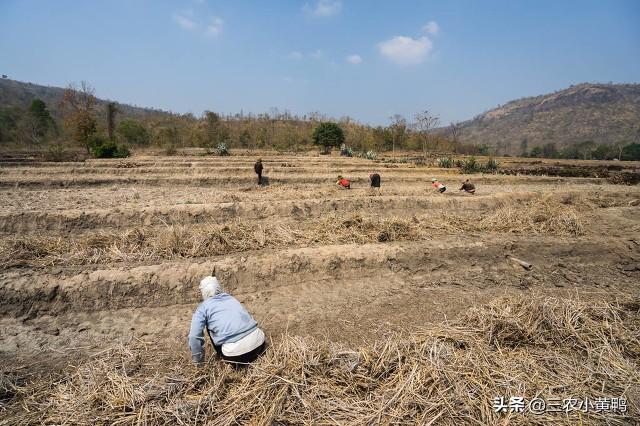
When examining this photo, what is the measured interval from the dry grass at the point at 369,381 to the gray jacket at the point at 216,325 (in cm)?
27

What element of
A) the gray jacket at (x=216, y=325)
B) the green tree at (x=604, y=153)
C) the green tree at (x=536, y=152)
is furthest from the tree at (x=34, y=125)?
the green tree at (x=604, y=153)

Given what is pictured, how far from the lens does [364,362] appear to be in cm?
345

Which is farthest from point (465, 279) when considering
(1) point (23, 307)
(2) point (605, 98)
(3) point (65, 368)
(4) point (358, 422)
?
(2) point (605, 98)

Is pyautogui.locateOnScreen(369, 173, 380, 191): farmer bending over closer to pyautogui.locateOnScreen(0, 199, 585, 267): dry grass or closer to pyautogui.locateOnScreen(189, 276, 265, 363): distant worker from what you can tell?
pyautogui.locateOnScreen(0, 199, 585, 267): dry grass

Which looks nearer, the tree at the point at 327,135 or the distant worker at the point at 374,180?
the distant worker at the point at 374,180

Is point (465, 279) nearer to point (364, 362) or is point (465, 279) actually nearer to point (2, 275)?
point (364, 362)

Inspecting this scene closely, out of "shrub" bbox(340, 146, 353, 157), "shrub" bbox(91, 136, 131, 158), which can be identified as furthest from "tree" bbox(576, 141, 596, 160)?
"shrub" bbox(91, 136, 131, 158)

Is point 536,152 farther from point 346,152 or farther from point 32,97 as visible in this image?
point 32,97

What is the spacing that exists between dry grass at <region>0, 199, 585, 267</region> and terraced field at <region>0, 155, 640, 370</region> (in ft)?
0.10

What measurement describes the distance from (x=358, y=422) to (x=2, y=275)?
5.91 meters

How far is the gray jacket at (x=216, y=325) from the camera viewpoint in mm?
3330

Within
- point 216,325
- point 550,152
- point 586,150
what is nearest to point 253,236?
point 216,325

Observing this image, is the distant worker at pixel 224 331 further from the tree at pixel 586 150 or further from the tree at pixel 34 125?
the tree at pixel 586 150

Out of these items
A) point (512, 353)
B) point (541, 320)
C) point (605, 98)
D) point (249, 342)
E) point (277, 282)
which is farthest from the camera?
point (605, 98)
